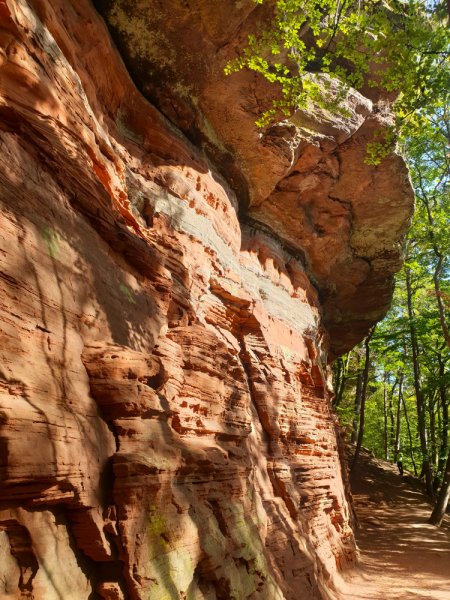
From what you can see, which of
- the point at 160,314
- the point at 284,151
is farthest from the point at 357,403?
the point at 160,314

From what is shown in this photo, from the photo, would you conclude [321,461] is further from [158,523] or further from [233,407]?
[158,523]

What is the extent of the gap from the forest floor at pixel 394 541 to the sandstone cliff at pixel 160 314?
119 centimetres

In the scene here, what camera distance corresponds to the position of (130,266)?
6.89 m

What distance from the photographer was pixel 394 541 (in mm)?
16016

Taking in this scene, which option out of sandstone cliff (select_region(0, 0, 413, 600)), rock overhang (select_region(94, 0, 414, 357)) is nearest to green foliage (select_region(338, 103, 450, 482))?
rock overhang (select_region(94, 0, 414, 357))

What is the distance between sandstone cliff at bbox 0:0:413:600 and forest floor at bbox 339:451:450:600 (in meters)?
1.19

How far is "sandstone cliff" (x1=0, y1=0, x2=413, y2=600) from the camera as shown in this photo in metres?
4.08

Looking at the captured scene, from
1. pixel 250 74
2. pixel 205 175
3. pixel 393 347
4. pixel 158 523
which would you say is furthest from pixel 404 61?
pixel 393 347

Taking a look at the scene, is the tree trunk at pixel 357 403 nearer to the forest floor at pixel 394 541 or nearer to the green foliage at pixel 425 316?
the green foliage at pixel 425 316

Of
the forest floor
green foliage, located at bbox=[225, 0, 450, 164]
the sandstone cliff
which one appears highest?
green foliage, located at bbox=[225, 0, 450, 164]

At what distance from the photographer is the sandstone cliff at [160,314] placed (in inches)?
161

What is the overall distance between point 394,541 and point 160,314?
14.6m

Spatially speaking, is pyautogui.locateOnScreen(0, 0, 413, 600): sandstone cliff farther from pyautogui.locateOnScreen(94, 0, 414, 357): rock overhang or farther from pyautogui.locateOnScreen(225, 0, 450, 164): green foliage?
pyautogui.locateOnScreen(225, 0, 450, 164): green foliage

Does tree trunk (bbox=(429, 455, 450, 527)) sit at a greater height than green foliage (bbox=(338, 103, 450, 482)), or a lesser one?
lesser
